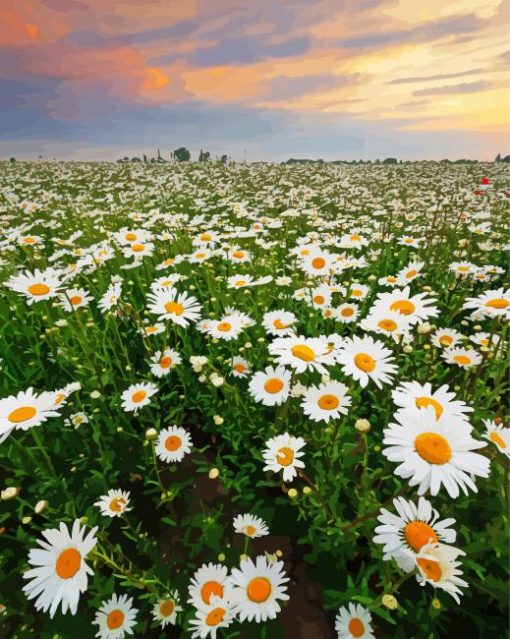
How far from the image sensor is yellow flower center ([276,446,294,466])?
6.10ft

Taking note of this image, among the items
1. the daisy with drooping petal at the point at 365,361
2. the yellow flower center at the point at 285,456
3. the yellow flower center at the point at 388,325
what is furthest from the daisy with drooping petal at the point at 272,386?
the yellow flower center at the point at 388,325

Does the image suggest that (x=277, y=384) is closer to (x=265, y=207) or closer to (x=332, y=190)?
(x=265, y=207)

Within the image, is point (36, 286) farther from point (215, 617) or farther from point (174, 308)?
point (215, 617)

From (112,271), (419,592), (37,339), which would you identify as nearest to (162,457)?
(419,592)

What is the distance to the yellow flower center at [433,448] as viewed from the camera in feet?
4.17

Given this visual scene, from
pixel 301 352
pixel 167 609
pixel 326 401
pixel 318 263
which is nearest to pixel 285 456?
pixel 326 401

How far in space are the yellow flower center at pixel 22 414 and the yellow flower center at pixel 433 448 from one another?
1781 mm

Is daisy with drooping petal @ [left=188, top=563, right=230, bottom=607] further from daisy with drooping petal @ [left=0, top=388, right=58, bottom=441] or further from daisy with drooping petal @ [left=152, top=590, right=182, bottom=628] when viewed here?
daisy with drooping petal @ [left=0, top=388, right=58, bottom=441]

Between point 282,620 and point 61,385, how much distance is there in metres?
2.21

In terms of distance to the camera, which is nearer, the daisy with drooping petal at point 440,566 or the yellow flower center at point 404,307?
the daisy with drooping petal at point 440,566

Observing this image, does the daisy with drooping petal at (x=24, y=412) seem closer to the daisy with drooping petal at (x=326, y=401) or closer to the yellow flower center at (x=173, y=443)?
the yellow flower center at (x=173, y=443)

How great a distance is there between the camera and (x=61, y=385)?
285 centimetres

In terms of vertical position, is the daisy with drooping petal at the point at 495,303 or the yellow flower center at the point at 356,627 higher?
the daisy with drooping petal at the point at 495,303

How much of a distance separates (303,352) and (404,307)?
0.75m
